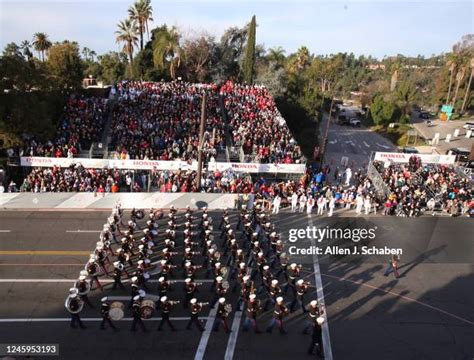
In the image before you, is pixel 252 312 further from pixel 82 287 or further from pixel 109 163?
pixel 109 163

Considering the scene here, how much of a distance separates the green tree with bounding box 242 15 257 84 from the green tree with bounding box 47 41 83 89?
2210 cm

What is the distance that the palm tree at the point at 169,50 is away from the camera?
51.1m

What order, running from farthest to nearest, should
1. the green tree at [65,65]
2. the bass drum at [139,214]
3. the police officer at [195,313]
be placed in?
the green tree at [65,65], the bass drum at [139,214], the police officer at [195,313]

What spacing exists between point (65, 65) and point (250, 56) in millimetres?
24106

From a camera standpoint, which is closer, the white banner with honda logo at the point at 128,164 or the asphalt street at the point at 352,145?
the white banner with honda logo at the point at 128,164

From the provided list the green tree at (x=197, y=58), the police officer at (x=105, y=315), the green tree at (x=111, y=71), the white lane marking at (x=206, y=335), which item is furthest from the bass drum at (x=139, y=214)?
the green tree at (x=111, y=71)

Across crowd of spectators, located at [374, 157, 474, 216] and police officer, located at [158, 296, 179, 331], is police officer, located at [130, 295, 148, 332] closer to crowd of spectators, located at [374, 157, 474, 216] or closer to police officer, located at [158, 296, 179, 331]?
police officer, located at [158, 296, 179, 331]

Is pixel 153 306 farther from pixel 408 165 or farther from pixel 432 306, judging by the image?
pixel 408 165

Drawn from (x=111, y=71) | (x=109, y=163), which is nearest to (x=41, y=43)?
(x=111, y=71)

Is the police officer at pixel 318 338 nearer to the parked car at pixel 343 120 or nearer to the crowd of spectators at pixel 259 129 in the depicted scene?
the crowd of spectators at pixel 259 129

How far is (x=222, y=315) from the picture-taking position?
1230 cm

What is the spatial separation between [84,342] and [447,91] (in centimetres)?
7028

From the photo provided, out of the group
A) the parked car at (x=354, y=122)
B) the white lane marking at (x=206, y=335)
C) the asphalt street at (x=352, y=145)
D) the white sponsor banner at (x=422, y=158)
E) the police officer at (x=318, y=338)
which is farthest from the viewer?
the parked car at (x=354, y=122)

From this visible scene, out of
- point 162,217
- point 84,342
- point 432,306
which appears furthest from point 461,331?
point 162,217
